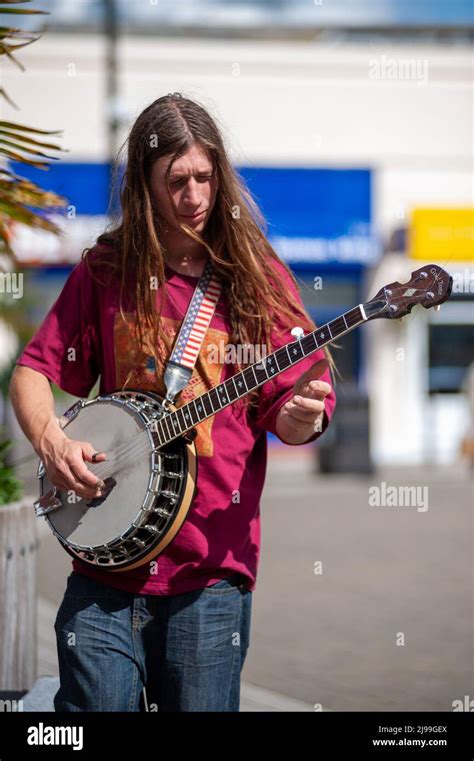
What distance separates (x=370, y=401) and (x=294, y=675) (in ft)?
34.2

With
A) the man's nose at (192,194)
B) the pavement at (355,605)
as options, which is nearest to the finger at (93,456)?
the man's nose at (192,194)

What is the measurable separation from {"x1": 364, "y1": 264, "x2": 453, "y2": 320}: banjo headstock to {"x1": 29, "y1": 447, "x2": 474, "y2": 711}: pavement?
262 centimetres

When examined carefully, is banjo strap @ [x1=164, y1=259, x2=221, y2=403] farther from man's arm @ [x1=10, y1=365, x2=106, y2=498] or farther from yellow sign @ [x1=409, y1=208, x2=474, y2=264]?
yellow sign @ [x1=409, y1=208, x2=474, y2=264]

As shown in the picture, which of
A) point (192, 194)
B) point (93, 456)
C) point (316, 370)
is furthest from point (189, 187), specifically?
point (93, 456)

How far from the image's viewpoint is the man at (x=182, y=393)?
288 centimetres

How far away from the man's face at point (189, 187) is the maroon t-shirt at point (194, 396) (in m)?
0.17

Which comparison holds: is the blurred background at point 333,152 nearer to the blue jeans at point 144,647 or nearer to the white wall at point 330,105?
the white wall at point 330,105

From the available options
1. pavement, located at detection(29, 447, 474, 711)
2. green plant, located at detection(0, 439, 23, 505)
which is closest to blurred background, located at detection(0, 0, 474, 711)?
pavement, located at detection(29, 447, 474, 711)

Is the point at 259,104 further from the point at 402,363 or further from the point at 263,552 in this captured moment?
the point at 263,552

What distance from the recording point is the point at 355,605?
26.1ft

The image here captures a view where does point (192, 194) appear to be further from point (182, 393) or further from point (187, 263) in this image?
point (182, 393)

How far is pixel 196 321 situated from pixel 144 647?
80cm

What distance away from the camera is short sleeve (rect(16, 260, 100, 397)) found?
10.2ft

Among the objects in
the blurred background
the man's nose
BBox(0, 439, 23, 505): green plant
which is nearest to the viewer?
the man's nose
